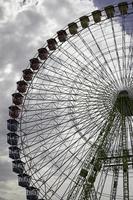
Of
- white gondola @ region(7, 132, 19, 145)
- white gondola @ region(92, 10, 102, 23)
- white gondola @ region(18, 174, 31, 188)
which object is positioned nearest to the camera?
white gondola @ region(18, 174, 31, 188)

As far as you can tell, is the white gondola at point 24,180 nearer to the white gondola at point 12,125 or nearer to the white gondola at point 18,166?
the white gondola at point 18,166

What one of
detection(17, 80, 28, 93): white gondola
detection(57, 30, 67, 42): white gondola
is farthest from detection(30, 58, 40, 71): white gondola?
detection(57, 30, 67, 42): white gondola

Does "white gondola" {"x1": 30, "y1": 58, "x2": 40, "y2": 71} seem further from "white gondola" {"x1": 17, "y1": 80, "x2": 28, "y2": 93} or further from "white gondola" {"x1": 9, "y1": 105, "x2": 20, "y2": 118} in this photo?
"white gondola" {"x1": 9, "y1": 105, "x2": 20, "y2": 118}

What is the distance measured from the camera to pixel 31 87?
44594 millimetres

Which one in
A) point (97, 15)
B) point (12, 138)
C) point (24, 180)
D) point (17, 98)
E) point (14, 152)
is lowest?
point (24, 180)

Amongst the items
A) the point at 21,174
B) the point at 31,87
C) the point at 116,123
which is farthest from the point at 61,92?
the point at 21,174

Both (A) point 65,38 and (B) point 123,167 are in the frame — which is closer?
(B) point 123,167

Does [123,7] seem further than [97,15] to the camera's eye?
No

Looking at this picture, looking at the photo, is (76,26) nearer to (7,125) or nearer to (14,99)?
(14,99)

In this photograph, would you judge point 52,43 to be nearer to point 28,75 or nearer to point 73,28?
point 73,28

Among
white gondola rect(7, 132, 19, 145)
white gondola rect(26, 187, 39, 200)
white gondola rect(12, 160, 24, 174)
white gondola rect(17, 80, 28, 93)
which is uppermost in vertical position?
white gondola rect(17, 80, 28, 93)

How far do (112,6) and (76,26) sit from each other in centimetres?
440

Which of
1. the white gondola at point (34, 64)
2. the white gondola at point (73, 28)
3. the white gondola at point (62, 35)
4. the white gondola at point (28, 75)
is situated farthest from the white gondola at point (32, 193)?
the white gondola at point (73, 28)

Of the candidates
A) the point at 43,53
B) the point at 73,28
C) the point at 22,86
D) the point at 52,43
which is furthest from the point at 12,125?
the point at 73,28
